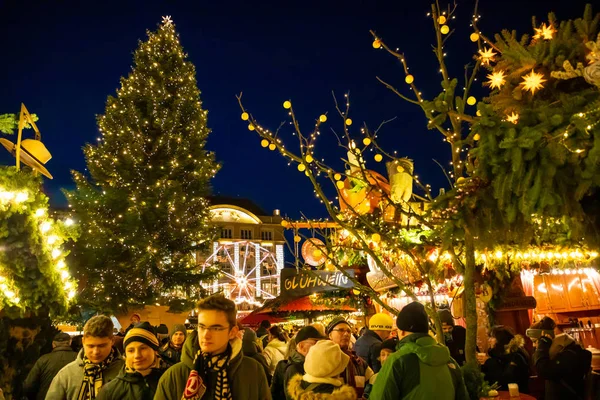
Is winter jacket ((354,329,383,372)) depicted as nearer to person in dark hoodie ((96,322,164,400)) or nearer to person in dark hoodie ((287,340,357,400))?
person in dark hoodie ((287,340,357,400))

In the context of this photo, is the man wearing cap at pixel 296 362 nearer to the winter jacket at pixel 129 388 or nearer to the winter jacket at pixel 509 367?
→ the winter jacket at pixel 129 388

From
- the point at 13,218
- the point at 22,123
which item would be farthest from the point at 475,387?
the point at 22,123

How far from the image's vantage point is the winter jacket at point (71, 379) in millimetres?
3773

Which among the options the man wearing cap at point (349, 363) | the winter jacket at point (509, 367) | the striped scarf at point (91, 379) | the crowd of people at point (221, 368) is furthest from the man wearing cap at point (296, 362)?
the winter jacket at point (509, 367)

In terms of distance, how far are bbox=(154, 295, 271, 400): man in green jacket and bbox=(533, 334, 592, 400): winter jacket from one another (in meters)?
4.45

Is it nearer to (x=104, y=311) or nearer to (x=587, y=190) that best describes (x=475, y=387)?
(x=587, y=190)

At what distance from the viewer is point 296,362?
15.1ft

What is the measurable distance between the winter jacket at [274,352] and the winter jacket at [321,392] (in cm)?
426

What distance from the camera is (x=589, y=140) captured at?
2814 millimetres

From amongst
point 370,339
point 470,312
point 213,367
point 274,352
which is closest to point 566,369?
point 470,312

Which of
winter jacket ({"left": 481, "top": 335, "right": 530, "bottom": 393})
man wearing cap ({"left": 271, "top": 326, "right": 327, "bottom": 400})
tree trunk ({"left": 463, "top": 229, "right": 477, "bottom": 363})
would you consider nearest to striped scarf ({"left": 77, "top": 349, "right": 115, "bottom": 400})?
man wearing cap ({"left": 271, "top": 326, "right": 327, "bottom": 400})

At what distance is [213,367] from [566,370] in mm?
4889

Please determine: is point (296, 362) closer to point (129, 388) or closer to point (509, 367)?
point (129, 388)

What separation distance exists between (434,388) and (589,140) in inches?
74.5
